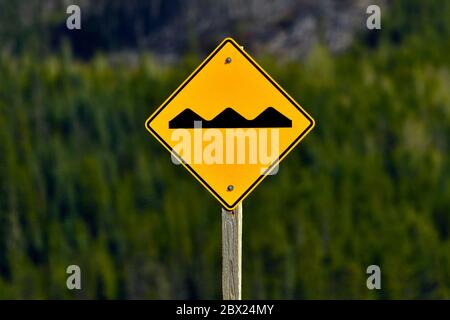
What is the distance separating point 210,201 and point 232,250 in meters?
131

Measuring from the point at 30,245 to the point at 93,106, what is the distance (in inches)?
2078

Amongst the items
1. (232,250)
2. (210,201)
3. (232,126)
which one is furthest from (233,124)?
(210,201)

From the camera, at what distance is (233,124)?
9.67 metres

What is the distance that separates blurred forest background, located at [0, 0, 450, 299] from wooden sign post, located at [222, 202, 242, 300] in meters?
98.2

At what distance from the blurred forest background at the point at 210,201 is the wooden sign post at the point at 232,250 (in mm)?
98189

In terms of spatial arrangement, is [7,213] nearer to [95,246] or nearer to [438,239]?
[95,246]

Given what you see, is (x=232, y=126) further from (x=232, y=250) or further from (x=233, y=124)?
(x=232, y=250)

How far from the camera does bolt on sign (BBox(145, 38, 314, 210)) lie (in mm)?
9695

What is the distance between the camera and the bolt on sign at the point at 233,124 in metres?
9.70

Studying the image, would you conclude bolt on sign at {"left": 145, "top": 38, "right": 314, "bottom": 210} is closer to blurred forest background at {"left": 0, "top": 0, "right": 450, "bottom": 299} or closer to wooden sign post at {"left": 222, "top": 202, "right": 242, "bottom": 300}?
wooden sign post at {"left": 222, "top": 202, "right": 242, "bottom": 300}

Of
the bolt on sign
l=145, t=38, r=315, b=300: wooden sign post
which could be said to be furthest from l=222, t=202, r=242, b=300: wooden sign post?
the bolt on sign

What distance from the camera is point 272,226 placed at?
445ft
